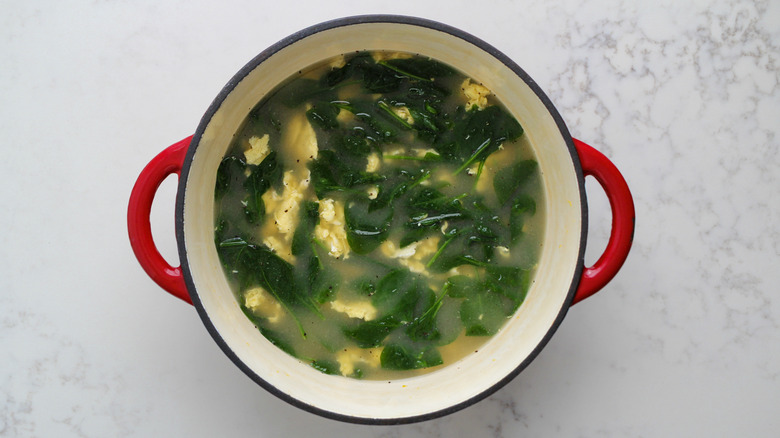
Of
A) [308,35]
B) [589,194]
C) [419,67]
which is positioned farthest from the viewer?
[589,194]

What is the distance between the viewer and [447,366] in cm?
157

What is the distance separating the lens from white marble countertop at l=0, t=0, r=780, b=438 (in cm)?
165

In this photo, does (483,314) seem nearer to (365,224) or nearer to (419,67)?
(365,224)

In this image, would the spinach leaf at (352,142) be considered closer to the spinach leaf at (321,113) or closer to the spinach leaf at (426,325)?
the spinach leaf at (321,113)

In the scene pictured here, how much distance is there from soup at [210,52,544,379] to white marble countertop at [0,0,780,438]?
0.63ft

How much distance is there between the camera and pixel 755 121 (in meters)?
1.69

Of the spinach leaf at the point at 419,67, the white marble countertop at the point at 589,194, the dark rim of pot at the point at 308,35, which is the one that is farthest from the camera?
the white marble countertop at the point at 589,194

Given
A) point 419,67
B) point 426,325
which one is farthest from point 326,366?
point 419,67

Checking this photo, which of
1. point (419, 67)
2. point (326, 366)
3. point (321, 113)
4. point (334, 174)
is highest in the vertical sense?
point (419, 67)

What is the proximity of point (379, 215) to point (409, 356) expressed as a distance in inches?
13.1

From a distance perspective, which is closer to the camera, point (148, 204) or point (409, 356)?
point (148, 204)

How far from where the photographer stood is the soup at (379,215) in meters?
1.53

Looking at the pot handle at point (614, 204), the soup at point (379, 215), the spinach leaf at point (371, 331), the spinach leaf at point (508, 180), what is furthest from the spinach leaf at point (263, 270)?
the pot handle at point (614, 204)

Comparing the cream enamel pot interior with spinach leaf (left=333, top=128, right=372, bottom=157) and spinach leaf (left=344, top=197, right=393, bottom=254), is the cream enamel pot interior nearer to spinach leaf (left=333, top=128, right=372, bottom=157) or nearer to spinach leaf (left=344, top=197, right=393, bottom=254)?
spinach leaf (left=333, top=128, right=372, bottom=157)
